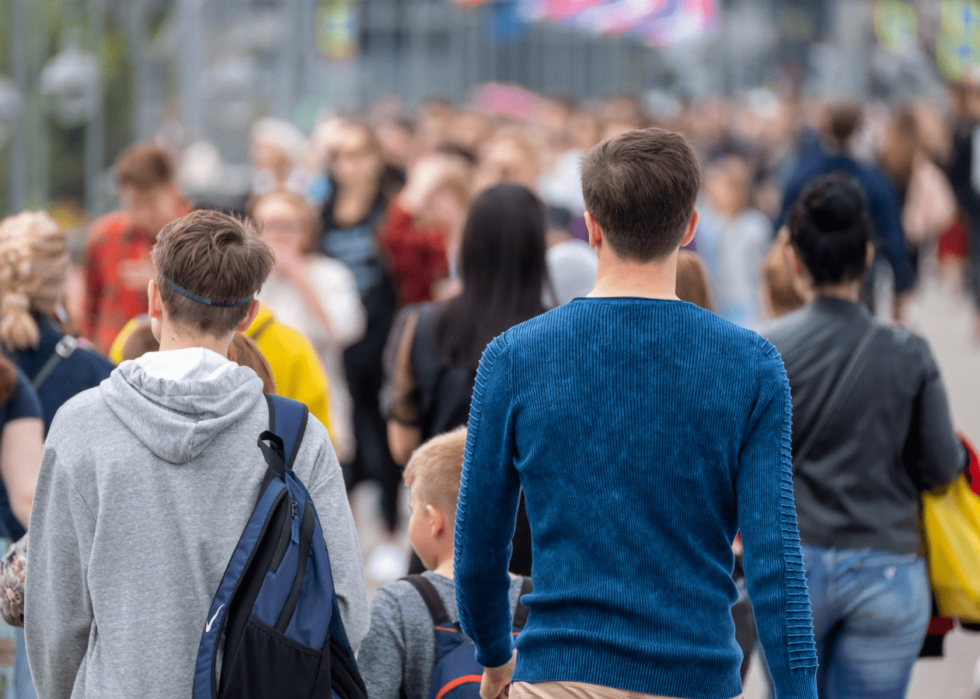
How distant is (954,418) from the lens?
32.7 ft

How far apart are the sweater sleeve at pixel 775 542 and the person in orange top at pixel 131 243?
3946 mm

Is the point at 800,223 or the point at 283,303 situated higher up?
the point at 800,223

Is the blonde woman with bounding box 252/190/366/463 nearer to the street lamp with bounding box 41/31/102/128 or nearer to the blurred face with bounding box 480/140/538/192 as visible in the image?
the blurred face with bounding box 480/140/538/192

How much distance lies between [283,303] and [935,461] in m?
3.28

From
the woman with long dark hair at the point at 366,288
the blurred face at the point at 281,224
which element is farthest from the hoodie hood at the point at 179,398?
the woman with long dark hair at the point at 366,288

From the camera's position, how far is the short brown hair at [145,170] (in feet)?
18.5

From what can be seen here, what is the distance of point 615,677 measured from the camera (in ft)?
7.09

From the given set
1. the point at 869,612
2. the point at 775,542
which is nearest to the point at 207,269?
the point at 775,542

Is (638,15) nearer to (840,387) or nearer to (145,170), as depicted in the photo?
(145,170)

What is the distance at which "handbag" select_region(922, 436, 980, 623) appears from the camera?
3508mm

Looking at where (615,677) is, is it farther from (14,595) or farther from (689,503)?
(14,595)

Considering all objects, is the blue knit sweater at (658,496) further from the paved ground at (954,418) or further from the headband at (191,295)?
the paved ground at (954,418)

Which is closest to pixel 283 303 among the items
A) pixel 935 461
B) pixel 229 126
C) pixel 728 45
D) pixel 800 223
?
pixel 800 223

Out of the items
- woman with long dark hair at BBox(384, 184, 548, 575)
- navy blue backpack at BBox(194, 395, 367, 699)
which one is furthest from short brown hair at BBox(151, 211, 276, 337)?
woman with long dark hair at BBox(384, 184, 548, 575)
